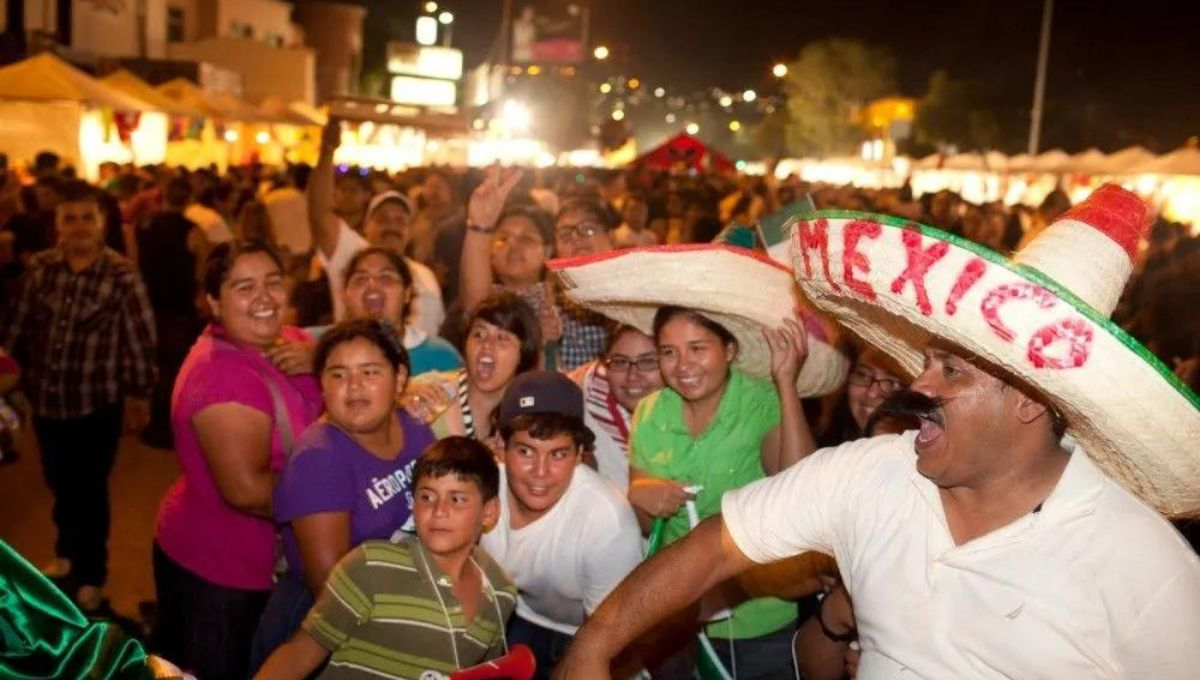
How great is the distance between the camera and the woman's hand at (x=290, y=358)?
176 inches

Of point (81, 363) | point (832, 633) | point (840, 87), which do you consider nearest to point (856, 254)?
point (832, 633)

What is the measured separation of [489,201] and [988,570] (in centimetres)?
428

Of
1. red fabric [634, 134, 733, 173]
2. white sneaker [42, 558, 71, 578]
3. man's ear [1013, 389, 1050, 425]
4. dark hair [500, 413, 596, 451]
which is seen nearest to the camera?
man's ear [1013, 389, 1050, 425]

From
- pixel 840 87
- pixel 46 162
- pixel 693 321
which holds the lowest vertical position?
pixel 693 321

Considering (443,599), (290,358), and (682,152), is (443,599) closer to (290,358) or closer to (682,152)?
(290,358)

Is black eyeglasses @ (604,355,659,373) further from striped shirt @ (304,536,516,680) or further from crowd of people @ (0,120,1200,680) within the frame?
striped shirt @ (304,536,516,680)

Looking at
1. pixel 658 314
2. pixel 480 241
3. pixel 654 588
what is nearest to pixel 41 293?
pixel 480 241

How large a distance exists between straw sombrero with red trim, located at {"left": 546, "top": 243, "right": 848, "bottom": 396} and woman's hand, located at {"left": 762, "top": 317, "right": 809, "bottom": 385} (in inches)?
1.4

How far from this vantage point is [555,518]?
12.8 feet

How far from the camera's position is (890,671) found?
7.89 feet

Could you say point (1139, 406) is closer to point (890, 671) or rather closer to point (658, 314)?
point (890, 671)

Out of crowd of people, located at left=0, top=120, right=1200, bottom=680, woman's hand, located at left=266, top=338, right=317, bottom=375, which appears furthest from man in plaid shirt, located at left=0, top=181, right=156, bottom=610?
woman's hand, located at left=266, top=338, right=317, bottom=375

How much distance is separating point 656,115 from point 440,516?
150766 mm

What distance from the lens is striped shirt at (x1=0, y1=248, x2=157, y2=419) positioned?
6207 millimetres
